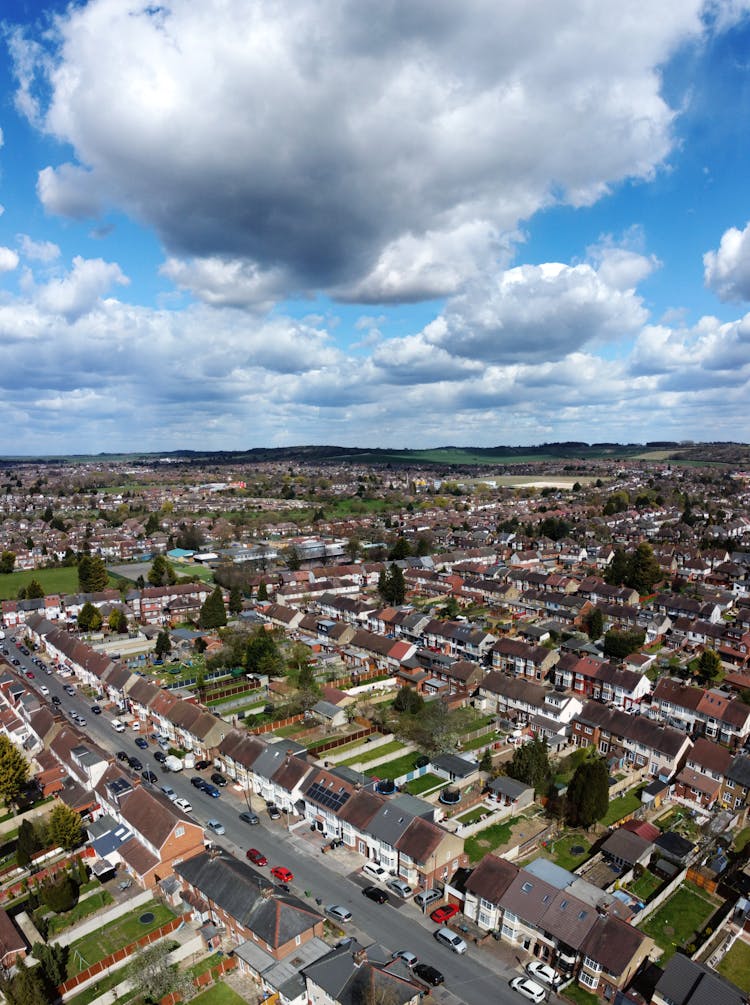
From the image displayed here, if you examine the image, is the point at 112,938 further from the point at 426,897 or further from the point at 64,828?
the point at 426,897

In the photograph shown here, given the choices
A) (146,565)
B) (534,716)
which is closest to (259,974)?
(534,716)

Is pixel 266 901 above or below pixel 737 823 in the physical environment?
above

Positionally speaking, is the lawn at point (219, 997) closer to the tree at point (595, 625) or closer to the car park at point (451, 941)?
the car park at point (451, 941)

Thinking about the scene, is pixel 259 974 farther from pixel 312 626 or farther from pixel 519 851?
pixel 312 626

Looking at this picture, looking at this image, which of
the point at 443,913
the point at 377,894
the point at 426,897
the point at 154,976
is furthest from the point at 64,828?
the point at 443,913

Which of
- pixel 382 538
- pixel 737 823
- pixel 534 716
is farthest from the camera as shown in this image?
pixel 382 538

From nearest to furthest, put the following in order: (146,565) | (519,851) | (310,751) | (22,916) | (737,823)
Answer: (22,916), (519,851), (737,823), (310,751), (146,565)

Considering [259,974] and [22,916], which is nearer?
[259,974]

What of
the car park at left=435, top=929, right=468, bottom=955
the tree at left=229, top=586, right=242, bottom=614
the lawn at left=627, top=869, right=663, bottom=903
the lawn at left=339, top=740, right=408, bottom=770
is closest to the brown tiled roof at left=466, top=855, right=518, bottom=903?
the car park at left=435, top=929, right=468, bottom=955
